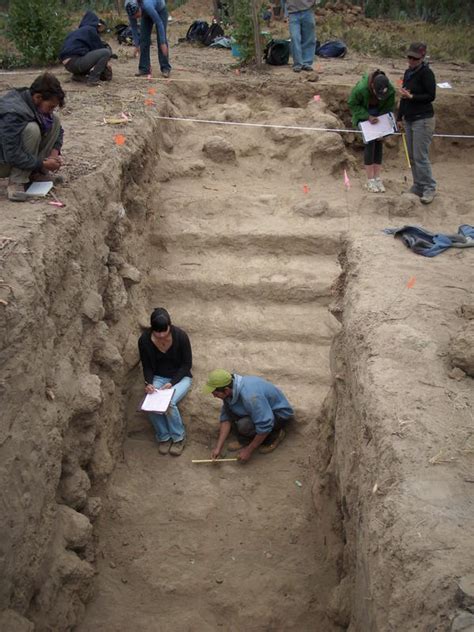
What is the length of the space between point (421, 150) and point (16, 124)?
504cm

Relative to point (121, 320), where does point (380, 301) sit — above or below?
above

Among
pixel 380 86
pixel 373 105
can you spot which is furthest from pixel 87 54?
pixel 380 86

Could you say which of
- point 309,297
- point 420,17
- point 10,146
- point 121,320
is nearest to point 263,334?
point 309,297

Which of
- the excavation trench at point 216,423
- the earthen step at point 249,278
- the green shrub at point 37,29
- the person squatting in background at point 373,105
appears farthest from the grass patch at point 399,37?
the earthen step at point 249,278

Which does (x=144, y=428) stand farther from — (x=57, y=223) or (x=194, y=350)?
(x=57, y=223)

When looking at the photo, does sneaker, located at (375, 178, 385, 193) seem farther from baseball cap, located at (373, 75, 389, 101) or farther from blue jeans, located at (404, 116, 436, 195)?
baseball cap, located at (373, 75, 389, 101)

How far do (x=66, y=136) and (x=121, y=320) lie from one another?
2.43 meters

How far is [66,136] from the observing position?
6.82 metres

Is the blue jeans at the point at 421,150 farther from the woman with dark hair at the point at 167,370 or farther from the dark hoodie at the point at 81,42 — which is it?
the dark hoodie at the point at 81,42

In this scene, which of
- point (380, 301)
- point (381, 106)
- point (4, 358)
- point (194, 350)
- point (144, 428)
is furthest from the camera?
point (381, 106)

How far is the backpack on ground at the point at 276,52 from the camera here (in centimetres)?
1070

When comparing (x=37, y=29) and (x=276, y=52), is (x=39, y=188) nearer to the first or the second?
(x=37, y=29)

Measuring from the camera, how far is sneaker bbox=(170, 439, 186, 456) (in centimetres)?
570

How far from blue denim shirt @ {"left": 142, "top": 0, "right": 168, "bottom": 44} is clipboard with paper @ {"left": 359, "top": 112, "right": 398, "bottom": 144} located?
369cm
